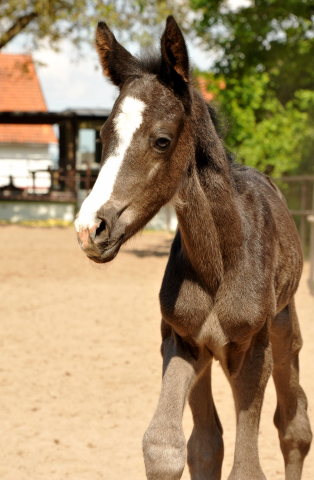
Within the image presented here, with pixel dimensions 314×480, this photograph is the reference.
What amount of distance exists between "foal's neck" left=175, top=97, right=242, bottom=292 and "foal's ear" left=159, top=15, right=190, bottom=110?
21 cm

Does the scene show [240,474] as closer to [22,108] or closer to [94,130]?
[94,130]

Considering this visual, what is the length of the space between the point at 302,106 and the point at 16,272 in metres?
8.96

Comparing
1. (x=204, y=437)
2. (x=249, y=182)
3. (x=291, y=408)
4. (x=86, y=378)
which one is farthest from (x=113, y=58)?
(x=86, y=378)

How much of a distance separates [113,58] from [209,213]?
891mm

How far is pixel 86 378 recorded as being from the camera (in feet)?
20.4

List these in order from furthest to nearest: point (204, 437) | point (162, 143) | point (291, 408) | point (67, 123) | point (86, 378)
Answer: point (67, 123) < point (86, 378) < point (291, 408) < point (204, 437) < point (162, 143)

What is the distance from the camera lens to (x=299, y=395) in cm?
412

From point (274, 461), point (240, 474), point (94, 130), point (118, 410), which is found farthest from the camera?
point (94, 130)

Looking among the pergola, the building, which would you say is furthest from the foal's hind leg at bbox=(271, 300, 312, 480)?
the building

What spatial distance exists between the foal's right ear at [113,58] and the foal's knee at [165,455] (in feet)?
5.50

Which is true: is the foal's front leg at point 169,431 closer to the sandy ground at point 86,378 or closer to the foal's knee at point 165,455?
the foal's knee at point 165,455

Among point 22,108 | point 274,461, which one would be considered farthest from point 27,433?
point 22,108

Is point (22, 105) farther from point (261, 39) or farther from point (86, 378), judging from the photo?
point (86, 378)

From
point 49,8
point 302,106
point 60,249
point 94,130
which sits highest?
point 49,8
